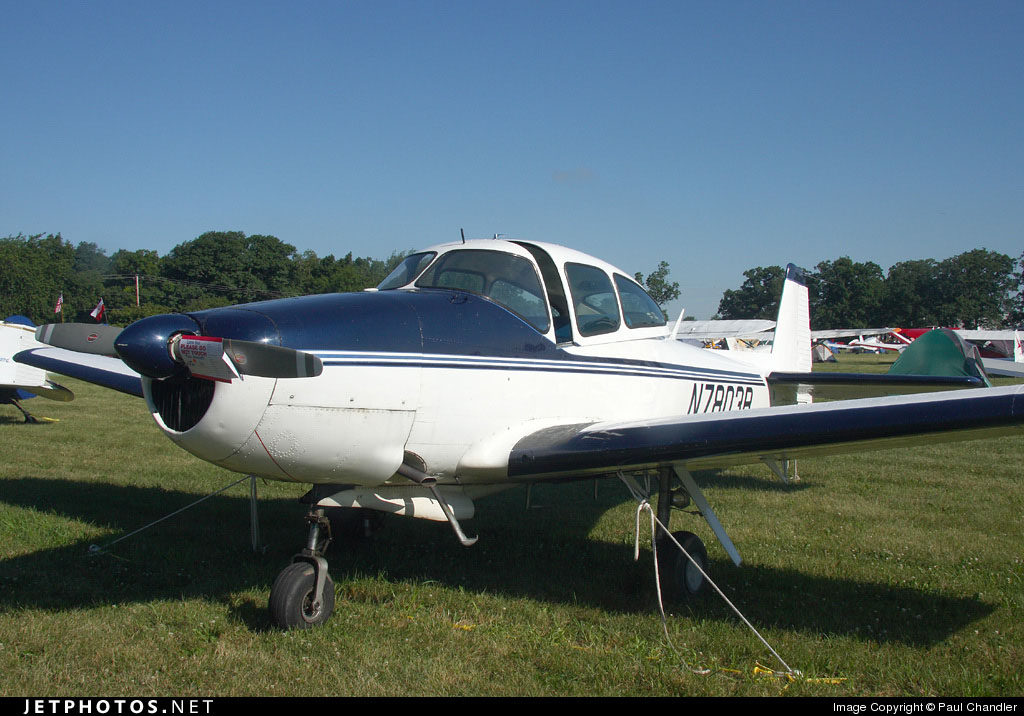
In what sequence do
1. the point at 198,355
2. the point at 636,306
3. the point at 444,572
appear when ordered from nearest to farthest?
the point at 198,355 < the point at 444,572 < the point at 636,306

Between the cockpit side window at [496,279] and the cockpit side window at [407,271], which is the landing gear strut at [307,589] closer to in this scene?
the cockpit side window at [407,271]

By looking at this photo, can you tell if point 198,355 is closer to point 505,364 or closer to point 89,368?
point 505,364

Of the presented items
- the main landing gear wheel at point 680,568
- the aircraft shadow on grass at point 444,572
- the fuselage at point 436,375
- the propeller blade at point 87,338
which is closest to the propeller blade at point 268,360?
the fuselage at point 436,375

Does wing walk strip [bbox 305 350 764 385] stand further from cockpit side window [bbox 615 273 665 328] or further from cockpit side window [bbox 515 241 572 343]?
cockpit side window [bbox 615 273 665 328]

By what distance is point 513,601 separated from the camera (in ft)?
15.3

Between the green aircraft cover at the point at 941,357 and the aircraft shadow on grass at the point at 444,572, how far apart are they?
409 cm

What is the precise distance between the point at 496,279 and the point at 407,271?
0.68m

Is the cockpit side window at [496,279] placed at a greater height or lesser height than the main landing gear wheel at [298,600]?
greater

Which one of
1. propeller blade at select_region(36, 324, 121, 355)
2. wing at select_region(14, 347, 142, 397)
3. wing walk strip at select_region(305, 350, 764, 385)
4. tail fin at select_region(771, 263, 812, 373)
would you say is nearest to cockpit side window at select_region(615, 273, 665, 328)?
wing walk strip at select_region(305, 350, 764, 385)

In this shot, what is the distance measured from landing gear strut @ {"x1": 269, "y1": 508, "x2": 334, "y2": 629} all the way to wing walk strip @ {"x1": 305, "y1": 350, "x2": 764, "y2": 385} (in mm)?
1133

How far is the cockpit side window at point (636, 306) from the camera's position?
5.84 meters

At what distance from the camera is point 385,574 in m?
5.20

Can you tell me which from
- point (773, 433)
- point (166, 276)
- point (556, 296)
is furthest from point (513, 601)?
point (166, 276)

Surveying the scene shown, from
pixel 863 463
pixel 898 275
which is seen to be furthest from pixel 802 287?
pixel 898 275
